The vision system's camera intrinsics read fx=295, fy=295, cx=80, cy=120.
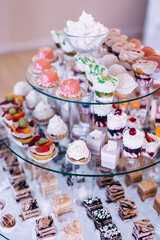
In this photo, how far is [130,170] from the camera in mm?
2070

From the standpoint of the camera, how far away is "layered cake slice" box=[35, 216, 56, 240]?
2.10 meters

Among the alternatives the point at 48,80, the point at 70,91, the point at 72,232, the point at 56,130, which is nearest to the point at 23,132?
the point at 56,130

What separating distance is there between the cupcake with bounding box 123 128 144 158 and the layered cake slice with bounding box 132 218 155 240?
478mm

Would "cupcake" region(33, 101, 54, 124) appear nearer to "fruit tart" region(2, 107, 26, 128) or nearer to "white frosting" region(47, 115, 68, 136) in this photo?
"fruit tart" region(2, 107, 26, 128)

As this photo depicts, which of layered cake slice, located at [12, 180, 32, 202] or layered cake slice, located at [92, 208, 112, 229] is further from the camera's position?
layered cake slice, located at [12, 180, 32, 202]

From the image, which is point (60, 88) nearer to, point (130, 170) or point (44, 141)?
point (44, 141)

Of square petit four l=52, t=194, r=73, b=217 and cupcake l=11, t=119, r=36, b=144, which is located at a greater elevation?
cupcake l=11, t=119, r=36, b=144

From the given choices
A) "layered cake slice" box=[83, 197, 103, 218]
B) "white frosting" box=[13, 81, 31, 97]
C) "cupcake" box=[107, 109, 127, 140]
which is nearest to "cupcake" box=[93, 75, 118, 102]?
"cupcake" box=[107, 109, 127, 140]

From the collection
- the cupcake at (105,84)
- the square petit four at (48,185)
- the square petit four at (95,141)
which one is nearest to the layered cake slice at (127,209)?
the square petit four at (95,141)

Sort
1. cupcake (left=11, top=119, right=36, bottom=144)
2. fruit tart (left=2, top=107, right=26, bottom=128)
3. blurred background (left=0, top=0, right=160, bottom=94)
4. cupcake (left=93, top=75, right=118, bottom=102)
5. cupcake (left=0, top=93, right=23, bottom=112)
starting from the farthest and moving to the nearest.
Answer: blurred background (left=0, top=0, right=160, bottom=94)
cupcake (left=0, top=93, right=23, bottom=112)
fruit tart (left=2, top=107, right=26, bottom=128)
cupcake (left=11, top=119, right=36, bottom=144)
cupcake (left=93, top=75, right=118, bottom=102)

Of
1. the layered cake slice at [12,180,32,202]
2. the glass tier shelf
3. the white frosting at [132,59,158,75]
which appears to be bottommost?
the layered cake slice at [12,180,32,202]

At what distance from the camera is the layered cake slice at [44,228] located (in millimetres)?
2104

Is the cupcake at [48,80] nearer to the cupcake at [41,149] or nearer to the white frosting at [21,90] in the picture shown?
the cupcake at [41,149]

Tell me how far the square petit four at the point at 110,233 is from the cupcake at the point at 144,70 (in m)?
1.06
